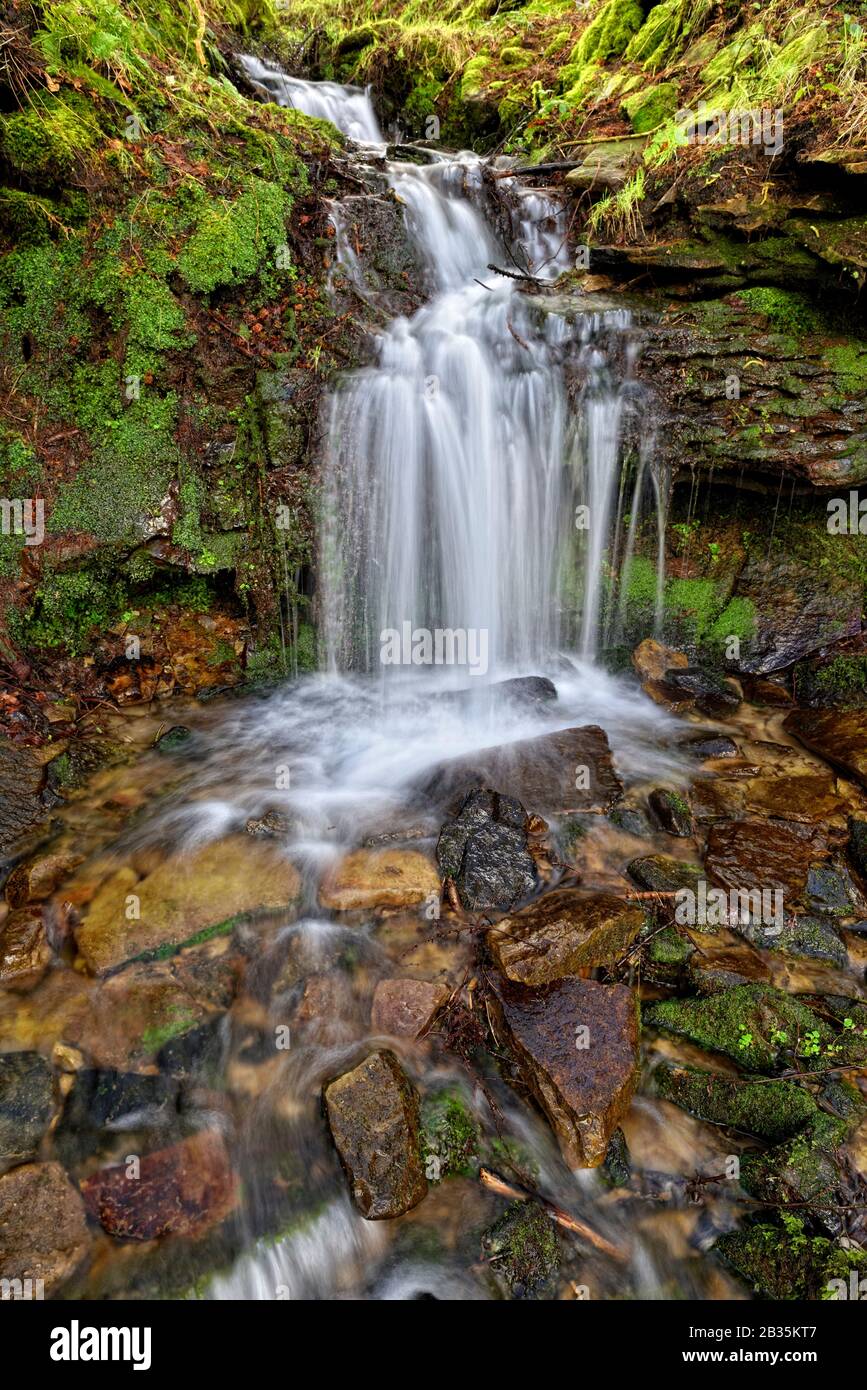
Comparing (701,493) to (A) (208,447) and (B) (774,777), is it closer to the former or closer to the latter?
(B) (774,777)

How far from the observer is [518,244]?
29.2 ft

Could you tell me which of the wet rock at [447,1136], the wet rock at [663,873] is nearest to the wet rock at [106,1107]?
the wet rock at [447,1136]

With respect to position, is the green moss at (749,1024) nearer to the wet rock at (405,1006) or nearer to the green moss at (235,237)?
the wet rock at (405,1006)

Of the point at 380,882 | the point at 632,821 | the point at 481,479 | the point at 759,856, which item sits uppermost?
the point at 481,479

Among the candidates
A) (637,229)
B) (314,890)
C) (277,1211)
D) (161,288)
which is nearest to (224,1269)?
(277,1211)

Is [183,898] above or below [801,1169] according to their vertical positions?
above

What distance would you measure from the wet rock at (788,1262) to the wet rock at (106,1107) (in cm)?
271

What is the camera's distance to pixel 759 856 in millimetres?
4762

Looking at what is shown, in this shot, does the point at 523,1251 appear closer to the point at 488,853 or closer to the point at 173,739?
the point at 488,853

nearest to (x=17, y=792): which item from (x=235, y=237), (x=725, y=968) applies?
(x=725, y=968)

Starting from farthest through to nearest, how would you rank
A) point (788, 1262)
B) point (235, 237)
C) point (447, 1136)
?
point (235, 237), point (447, 1136), point (788, 1262)

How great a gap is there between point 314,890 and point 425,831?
0.90 metres

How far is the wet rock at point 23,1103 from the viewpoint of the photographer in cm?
325

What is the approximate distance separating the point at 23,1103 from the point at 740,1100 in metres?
3.51
